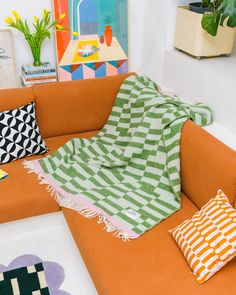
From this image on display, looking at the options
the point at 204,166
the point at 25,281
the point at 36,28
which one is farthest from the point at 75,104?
the point at 25,281

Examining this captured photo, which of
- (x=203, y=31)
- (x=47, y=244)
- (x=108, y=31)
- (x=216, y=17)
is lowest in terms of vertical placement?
(x=47, y=244)

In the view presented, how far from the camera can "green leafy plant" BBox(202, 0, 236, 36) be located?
2.09 metres

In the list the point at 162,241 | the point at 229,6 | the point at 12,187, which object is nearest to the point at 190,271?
the point at 162,241

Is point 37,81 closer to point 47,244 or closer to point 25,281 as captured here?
point 47,244

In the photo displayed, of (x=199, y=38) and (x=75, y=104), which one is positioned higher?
(x=199, y=38)

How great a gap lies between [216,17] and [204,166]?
966 millimetres

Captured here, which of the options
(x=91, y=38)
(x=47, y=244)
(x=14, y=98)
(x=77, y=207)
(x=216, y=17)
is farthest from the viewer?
(x=91, y=38)

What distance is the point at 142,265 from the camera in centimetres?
159

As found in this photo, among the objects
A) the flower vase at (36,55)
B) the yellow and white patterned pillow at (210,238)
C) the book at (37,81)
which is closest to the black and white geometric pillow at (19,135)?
the book at (37,81)

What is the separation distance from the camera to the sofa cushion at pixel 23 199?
77.3 inches

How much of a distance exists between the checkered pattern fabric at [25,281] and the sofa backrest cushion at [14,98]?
997 millimetres

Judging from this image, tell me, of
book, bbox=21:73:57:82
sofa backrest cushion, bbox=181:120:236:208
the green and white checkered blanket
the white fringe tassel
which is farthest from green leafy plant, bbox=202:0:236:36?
the white fringe tassel

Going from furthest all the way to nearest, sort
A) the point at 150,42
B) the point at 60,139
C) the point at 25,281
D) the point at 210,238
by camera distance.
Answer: the point at 150,42 < the point at 60,139 < the point at 25,281 < the point at 210,238

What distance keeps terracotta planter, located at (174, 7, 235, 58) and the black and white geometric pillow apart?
1.12m
